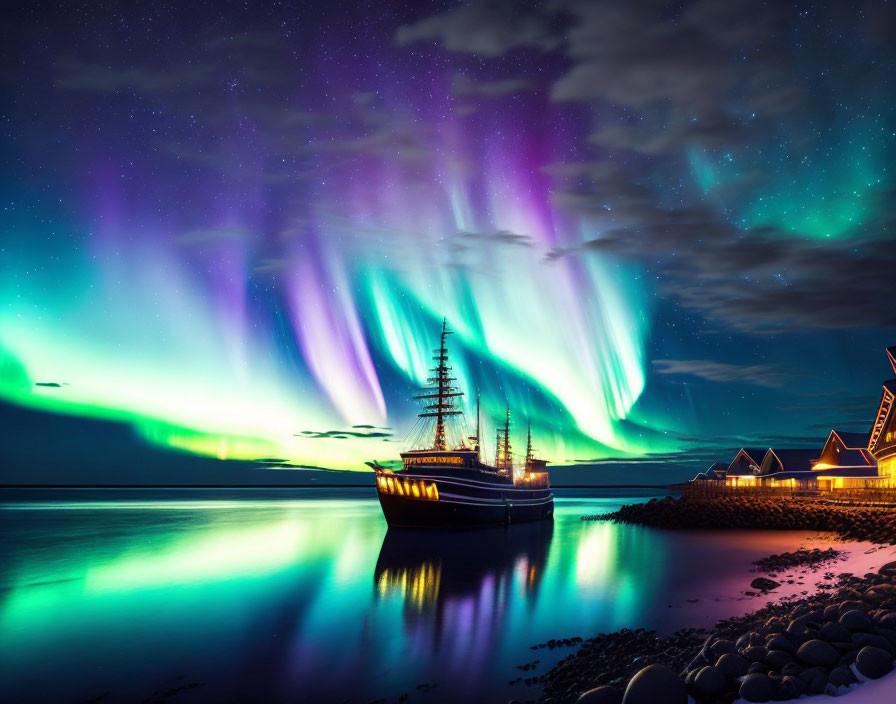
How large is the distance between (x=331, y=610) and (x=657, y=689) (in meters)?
20.4

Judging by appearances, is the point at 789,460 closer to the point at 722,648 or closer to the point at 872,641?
the point at 722,648

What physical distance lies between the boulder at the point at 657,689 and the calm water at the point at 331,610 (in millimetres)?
6638

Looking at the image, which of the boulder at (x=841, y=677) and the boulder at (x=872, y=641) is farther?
the boulder at (x=872, y=641)

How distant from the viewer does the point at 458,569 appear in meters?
37.3

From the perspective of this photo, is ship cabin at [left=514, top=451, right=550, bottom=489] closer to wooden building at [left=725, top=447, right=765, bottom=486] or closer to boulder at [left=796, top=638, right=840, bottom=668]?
wooden building at [left=725, top=447, right=765, bottom=486]

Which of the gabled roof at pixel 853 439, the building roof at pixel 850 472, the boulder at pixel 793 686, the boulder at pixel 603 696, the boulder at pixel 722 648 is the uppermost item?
the gabled roof at pixel 853 439

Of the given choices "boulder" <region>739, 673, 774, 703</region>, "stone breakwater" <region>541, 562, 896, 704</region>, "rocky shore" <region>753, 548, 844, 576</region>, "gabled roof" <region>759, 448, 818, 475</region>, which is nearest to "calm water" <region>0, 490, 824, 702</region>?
"rocky shore" <region>753, 548, 844, 576</region>

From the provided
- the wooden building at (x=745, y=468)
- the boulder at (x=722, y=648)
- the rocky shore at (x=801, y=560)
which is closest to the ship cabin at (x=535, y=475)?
the wooden building at (x=745, y=468)

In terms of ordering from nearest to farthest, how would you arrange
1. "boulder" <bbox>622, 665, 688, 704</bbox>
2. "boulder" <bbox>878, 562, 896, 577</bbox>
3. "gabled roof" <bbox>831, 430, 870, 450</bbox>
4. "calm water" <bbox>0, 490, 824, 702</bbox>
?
"boulder" <bbox>622, 665, 688, 704</bbox> < "calm water" <bbox>0, 490, 824, 702</bbox> < "boulder" <bbox>878, 562, 896, 577</bbox> < "gabled roof" <bbox>831, 430, 870, 450</bbox>

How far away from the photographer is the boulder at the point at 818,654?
9.39m

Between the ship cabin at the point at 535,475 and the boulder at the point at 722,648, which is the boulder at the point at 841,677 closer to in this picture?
the boulder at the point at 722,648

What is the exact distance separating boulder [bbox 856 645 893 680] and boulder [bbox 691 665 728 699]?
1995 millimetres

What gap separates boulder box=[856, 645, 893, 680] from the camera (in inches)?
348

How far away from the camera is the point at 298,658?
18281 millimetres
